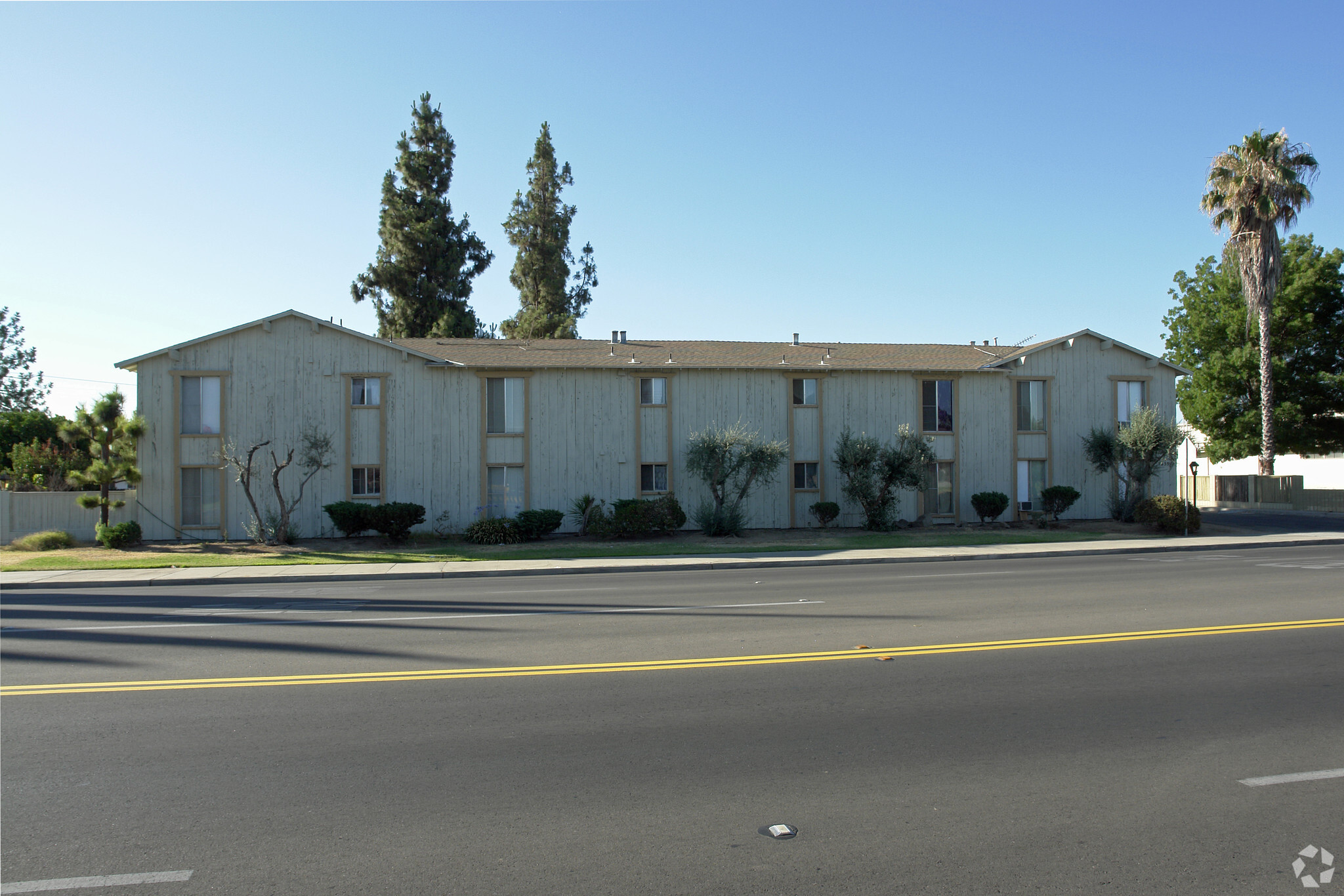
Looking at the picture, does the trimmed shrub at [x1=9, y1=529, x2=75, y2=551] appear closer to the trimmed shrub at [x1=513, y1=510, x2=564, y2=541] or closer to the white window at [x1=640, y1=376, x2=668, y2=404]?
the trimmed shrub at [x1=513, y1=510, x2=564, y2=541]

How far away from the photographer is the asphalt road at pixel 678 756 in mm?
4250

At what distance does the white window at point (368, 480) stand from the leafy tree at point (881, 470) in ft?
48.4

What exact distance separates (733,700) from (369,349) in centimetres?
2316

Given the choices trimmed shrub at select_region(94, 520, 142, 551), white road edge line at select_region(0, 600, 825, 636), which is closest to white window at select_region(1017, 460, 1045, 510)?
white road edge line at select_region(0, 600, 825, 636)

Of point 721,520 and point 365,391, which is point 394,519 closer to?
point 365,391

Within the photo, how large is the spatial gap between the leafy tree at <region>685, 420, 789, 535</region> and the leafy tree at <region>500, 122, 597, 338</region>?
90.9 feet

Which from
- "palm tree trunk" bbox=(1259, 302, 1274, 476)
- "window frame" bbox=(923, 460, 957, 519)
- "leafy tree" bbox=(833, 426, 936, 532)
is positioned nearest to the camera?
"leafy tree" bbox=(833, 426, 936, 532)

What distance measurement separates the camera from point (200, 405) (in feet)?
86.7

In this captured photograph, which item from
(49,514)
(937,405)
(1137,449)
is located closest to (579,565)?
(937,405)

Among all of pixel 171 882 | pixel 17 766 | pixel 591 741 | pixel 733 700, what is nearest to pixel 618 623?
pixel 733 700

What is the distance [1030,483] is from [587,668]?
88.1 feet

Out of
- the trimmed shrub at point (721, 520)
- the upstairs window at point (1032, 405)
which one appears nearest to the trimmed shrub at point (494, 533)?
the trimmed shrub at point (721, 520)

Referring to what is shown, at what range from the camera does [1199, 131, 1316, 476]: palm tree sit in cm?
3472

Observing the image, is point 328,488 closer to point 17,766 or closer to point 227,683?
point 227,683
